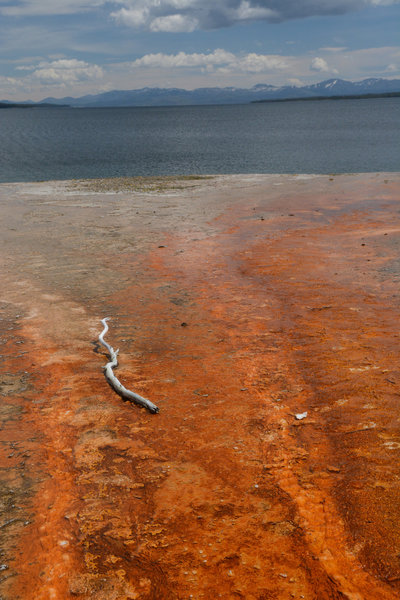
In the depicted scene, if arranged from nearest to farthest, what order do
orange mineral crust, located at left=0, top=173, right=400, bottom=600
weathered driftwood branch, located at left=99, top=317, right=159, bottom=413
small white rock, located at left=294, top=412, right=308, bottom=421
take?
1. orange mineral crust, located at left=0, top=173, right=400, bottom=600
2. small white rock, located at left=294, top=412, right=308, bottom=421
3. weathered driftwood branch, located at left=99, top=317, right=159, bottom=413

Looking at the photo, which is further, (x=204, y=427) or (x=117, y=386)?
(x=117, y=386)

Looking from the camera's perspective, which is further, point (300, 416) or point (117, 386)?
point (117, 386)

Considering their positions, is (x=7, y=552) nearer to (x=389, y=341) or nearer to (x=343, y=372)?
(x=343, y=372)

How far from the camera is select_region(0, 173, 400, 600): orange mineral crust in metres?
5.03

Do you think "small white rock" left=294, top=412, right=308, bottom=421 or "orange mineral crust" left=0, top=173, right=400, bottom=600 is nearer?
"orange mineral crust" left=0, top=173, right=400, bottom=600

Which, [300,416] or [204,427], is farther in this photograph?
[300,416]

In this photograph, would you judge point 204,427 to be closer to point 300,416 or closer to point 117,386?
point 300,416

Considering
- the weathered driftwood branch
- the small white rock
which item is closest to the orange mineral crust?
the small white rock

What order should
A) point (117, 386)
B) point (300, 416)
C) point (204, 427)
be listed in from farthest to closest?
point (117, 386), point (300, 416), point (204, 427)

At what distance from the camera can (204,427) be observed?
7.38 metres

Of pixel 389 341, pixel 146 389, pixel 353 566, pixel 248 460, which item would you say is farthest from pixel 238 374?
pixel 353 566

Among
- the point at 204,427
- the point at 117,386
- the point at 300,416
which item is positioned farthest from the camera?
the point at 117,386

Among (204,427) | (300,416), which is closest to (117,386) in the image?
(204,427)

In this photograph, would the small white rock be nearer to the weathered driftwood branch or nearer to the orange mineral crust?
the orange mineral crust
